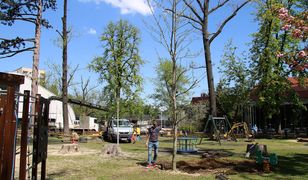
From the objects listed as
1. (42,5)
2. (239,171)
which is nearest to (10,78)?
(239,171)

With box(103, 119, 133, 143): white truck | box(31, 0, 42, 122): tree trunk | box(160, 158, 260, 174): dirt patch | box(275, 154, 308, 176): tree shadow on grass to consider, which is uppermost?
box(31, 0, 42, 122): tree trunk

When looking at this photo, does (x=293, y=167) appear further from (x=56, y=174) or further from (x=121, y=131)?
(x=121, y=131)

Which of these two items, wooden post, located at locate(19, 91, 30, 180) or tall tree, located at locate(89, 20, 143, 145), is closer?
wooden post, located at locate(19, 91, 30, 180)

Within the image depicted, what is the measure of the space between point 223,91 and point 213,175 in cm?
3816

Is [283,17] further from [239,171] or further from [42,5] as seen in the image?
[42,5]

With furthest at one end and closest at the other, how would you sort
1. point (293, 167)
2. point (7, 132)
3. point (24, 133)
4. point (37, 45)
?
point (37, 45), point (293, 167), point (24, 133), point (7, 132)

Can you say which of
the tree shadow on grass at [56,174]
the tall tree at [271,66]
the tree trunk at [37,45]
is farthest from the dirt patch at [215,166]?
the tall tree at [271,66]

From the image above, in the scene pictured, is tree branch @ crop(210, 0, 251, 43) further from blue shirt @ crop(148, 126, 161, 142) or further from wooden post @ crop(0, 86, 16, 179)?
wooden post @ crop(0, 86, 16, 179)

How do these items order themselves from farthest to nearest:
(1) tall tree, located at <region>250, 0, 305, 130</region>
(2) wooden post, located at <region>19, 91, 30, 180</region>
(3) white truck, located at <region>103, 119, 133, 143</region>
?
(1) tall tree, located at <region>250, 0, 305, 130</region>
(3) white truck, located at <region>103, 119, 133, 143</region>
(2) wooden post, located at <region>19, 91, 30, 180</region>

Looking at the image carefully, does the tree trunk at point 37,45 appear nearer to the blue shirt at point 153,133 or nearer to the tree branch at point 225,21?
the blue shirt at point 153,133

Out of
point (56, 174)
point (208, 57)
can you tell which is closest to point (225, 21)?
point (208, 57)

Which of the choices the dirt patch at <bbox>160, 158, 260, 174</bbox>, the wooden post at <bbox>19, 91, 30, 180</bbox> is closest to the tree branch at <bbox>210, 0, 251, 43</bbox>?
the dirt patch at <bbox>160, 158, 260, 174</bbox>

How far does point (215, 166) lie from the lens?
44.7ft

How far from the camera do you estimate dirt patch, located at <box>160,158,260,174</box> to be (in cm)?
1284
